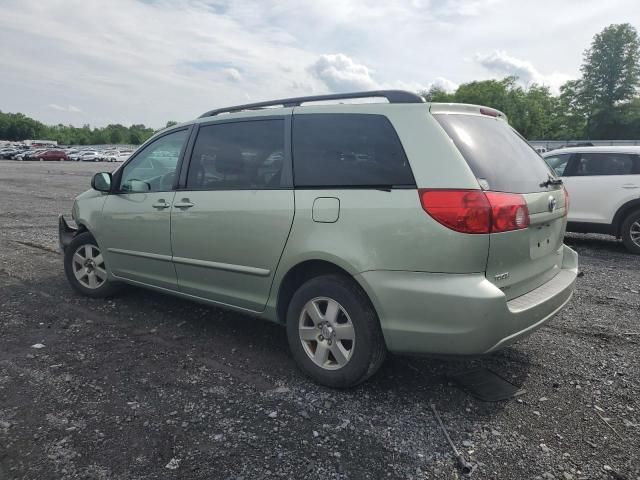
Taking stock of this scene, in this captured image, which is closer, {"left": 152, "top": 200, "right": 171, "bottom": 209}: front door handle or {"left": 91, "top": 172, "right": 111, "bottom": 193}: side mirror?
{"left": 152, "top": 200, "right": 171, "bottom": 209}: front door handle

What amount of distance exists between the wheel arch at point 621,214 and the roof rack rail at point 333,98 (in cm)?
630

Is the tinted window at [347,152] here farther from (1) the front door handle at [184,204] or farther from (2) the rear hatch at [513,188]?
(1) the front door handle at [184,204]

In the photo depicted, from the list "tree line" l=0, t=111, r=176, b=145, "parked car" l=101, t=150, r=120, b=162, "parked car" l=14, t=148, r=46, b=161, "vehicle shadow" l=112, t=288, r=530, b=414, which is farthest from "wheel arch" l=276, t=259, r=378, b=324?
"tree line" l=0, t=111, r=176, b=145

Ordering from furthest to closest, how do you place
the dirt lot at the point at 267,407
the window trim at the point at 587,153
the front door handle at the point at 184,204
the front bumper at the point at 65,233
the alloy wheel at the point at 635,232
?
the window trim at the point at 587,153
the alloy wheel at the point at 635,232
the front bumper at the point at 65,233
the front door handle at the point at 184,204
the dirt lot at the point at 267,407

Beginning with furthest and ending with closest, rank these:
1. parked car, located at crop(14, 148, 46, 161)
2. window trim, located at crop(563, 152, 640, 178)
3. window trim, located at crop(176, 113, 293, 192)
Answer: parked car, located at crop(14, 148, 46, 161)
window trim, located at crop(563, 152, 640, 178)
window trim, located at crop(176, 113, 293, 192)

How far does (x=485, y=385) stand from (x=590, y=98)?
271 ft

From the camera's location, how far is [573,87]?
76750mm

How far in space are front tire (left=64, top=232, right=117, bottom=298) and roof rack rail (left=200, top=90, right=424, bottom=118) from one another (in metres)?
1.94

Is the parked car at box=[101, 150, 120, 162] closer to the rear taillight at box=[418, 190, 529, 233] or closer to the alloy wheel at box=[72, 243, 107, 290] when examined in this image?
the alloy wheel at box=[72, 243, 107, 290]

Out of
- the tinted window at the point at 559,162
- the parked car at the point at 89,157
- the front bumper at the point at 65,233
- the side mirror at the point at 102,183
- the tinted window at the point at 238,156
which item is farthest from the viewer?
the parked car at the point at 89,157

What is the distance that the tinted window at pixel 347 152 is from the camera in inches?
123

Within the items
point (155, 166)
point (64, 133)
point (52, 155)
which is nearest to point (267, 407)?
point (155, 166)

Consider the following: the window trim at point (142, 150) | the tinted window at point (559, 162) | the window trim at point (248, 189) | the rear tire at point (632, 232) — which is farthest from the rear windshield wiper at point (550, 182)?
the tinted window at point (559, 162)

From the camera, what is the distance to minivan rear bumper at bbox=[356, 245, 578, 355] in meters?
2.81
